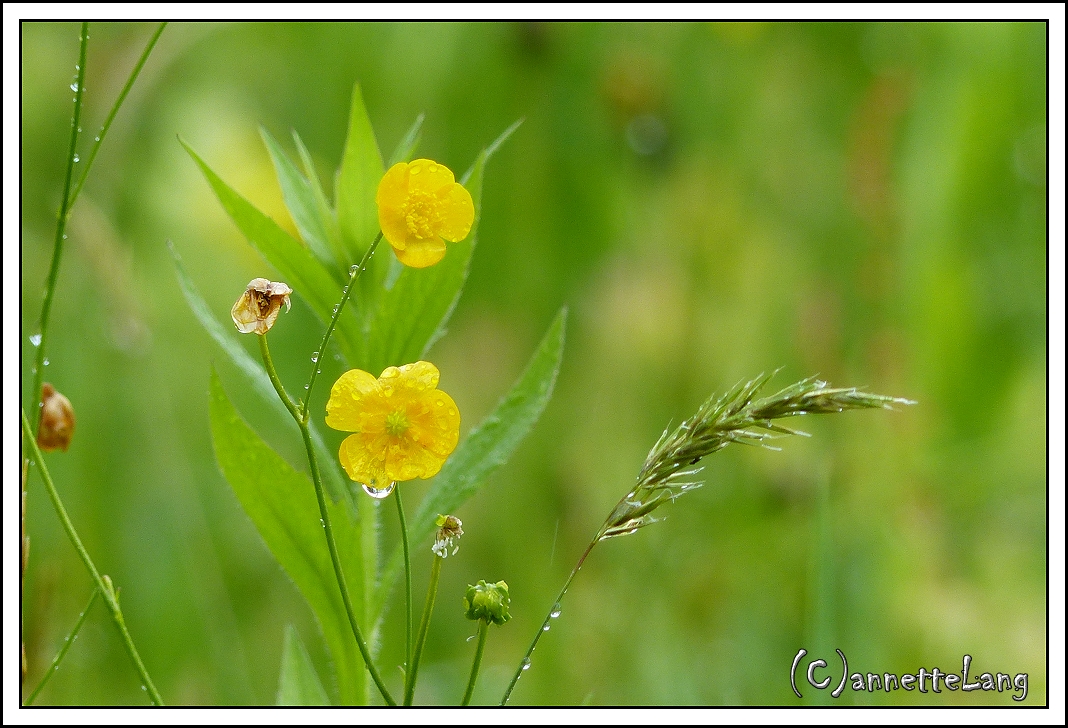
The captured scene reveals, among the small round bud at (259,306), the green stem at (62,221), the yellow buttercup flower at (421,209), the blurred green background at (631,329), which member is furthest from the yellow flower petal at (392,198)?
the blurred green background at (631,329)

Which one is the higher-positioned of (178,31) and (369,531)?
(178,31)

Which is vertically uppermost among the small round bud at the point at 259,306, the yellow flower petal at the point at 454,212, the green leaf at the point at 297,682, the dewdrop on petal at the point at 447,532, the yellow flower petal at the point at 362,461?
the yellow flower petal at the point at 454,212

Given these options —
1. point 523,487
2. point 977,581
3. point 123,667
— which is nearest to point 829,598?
point 977,581

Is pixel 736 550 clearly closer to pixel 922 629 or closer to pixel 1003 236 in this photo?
pixel 922 629

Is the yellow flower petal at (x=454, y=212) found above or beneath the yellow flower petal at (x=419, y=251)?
above

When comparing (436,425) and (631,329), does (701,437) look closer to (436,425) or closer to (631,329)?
(436,425)

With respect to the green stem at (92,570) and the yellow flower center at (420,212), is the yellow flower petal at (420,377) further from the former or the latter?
the green stem at (92,570)

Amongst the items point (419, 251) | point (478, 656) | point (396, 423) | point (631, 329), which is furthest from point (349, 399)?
point (631, 329)
